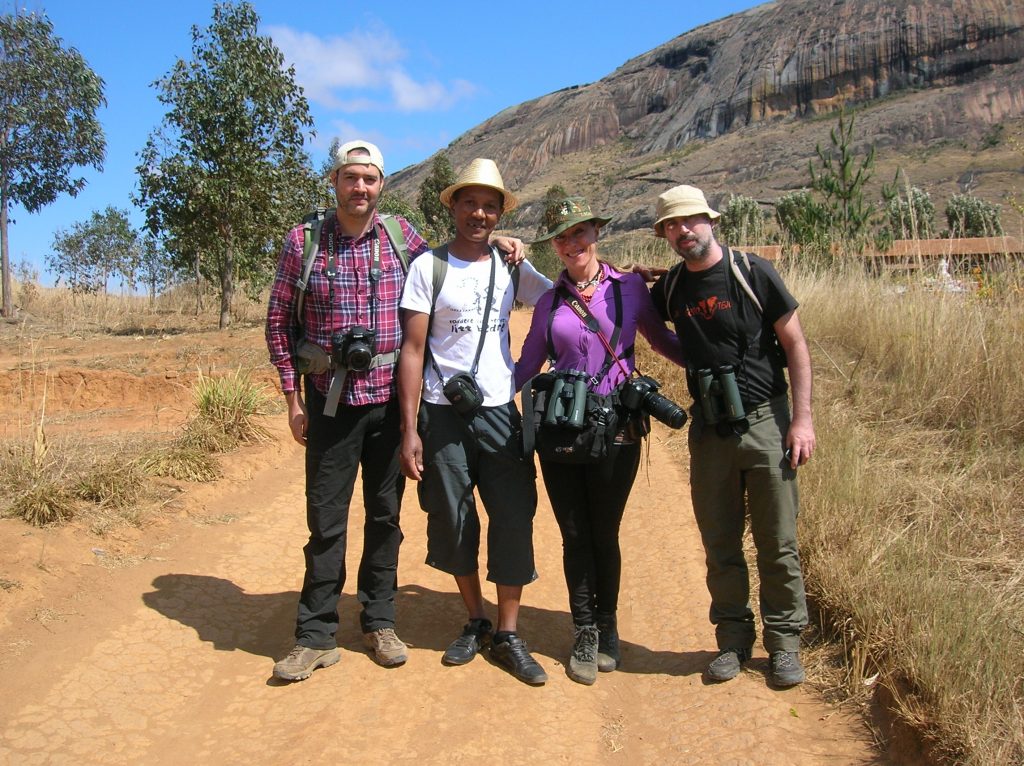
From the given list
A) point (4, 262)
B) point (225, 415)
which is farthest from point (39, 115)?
point (225, 415)

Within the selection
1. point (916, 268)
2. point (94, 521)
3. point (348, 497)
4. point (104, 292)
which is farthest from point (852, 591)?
point (104, 292)

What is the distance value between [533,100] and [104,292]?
117442mm

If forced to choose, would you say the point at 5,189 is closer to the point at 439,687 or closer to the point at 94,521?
the point at 94,521

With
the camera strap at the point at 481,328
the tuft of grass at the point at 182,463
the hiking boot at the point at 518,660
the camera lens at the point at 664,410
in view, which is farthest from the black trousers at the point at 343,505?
the tuft of grass at the point at 182,463

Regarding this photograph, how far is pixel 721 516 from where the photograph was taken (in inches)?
138

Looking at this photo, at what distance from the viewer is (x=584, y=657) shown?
12.1 ft

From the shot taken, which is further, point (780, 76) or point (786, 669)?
point (780, 76)

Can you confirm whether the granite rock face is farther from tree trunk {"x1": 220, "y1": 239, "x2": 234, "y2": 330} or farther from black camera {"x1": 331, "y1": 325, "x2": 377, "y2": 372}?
black camera {"x1": 331, "y1": 325, "x2": 377, "y2": 372}

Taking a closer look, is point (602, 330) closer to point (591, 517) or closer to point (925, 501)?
point (591, 517)

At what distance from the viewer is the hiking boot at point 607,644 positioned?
3730mm

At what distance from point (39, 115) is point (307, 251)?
58.3 feet

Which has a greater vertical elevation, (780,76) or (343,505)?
(780,76)

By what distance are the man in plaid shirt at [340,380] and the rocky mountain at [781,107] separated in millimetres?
47939

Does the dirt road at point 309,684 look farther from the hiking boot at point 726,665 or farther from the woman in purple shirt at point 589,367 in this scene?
the woman in purple shirt at point 589,367
